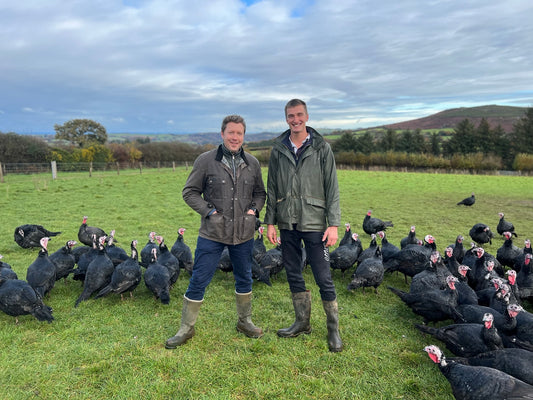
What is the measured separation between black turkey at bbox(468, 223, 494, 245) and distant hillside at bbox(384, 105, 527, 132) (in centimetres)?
11812

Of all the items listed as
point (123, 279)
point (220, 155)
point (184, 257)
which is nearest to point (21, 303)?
point (123, 279)

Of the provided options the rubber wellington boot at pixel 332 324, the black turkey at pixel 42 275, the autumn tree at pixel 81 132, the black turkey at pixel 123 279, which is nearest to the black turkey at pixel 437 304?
the rubber wellington boot at pixel 332 324

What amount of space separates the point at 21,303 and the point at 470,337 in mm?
7085

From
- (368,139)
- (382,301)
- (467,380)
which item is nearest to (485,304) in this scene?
(382,301)

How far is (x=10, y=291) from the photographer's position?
5336mm

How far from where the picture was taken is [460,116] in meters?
131

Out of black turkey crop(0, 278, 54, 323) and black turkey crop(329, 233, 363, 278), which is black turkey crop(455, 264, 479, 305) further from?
black turkey crop(0, 278, 54, 323)

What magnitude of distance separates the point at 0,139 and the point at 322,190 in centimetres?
5987

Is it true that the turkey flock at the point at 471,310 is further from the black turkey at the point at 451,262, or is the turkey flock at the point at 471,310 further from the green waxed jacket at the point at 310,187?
the green waxed jacket at the point at 310,187

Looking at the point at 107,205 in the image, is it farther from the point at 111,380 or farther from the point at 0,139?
the point at 0,139

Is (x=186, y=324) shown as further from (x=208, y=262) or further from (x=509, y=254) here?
(x=509, y=254)

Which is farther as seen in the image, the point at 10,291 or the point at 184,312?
the point at 10,291

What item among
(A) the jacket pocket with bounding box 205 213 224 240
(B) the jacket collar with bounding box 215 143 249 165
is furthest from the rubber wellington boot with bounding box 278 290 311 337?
(B) the jacket collar with bounding box 215 143 249 165

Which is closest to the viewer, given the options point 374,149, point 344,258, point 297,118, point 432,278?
point 297,118
